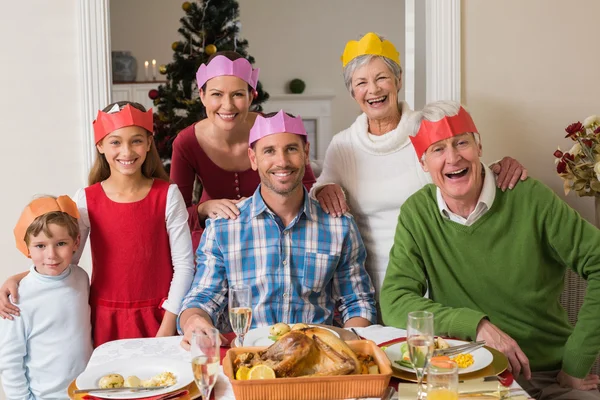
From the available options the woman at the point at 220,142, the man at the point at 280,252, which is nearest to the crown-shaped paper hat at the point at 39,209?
the man at the point at 280,252

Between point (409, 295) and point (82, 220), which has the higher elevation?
point (82, 220)

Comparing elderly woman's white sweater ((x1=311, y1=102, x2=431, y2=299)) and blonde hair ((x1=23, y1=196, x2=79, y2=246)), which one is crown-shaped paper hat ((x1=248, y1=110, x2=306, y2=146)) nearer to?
elderly woman's white sweater ((x1=311, y1=102, x2=431, y2=299))

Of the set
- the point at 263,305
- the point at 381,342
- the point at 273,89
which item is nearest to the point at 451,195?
the point at 381,342

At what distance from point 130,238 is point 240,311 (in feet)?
3.05

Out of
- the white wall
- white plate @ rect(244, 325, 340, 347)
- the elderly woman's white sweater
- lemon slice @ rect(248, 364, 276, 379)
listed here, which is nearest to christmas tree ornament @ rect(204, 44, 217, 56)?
the white wall

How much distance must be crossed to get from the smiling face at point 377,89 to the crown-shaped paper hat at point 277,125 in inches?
15.4

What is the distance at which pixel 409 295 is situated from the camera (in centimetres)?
211

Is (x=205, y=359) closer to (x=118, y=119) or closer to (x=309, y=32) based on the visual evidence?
(x=118, y=119)

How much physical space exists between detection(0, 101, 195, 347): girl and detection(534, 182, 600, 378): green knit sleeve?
4.06 ft

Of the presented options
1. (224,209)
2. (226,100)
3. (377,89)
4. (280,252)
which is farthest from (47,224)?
(377,89)

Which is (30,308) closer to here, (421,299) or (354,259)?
(354,259)

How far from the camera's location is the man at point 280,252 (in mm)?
2336

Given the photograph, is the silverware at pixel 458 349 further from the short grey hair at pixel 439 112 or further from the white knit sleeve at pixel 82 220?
the white knit sleeve at pixel 82 220

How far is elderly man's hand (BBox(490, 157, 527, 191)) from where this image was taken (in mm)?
2234
